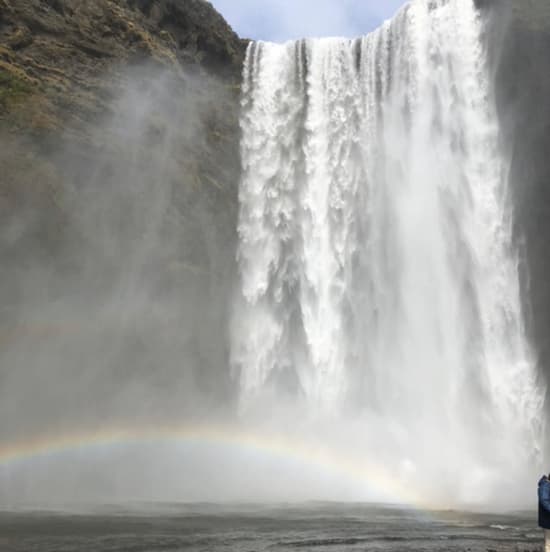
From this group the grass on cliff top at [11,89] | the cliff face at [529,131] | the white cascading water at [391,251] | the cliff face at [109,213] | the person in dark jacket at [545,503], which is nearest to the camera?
the person in dark jacket at [545,503]

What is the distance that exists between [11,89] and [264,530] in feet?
68.0

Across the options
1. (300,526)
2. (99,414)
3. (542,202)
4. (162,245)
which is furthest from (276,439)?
(542,202)

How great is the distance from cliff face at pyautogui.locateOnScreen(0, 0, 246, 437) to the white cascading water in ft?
8.41

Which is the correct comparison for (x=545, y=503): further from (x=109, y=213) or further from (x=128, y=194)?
(x=128, y=194)

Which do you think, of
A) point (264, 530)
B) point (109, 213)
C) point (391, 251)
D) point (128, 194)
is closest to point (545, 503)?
point (264, 530)

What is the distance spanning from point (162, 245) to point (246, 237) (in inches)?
203

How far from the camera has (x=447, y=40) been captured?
33094mm

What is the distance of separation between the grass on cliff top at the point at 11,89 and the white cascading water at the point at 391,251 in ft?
37.7

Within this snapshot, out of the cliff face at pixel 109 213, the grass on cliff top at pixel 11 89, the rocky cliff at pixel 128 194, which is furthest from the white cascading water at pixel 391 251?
the grass on cliff top at pixel 11 89

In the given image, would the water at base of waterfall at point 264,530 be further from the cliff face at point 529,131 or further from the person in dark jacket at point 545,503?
the cliff face at point 529,131

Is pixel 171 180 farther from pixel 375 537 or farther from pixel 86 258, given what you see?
pixel 375 537

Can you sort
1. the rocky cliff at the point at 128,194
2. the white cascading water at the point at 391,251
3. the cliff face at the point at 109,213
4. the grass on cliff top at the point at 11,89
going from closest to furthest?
the cliff face at the point at 109,213 < the rocky cliff at the point at 128,194 < the grass on cliff top at the point at 11,89 < the white cascading water at the point at 391,251

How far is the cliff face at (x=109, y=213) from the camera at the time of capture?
25359mm

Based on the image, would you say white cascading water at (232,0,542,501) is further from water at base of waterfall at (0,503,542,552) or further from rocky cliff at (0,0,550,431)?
water at base of waterfall at (0,503,542,552)
